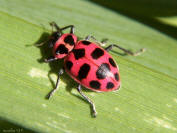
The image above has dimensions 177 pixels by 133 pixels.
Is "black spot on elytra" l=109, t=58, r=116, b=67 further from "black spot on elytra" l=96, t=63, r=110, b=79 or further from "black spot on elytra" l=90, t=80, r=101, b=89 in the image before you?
"black spot on elytra" l=90, t=80, r=101, b=89

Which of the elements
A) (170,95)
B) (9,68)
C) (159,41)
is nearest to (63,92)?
(9,68)

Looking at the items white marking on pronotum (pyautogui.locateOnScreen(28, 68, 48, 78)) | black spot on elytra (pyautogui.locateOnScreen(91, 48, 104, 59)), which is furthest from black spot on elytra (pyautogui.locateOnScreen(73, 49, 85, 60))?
white marking on pronotum (pyautogui.locateOnScreen(28, 68, 48, 78))

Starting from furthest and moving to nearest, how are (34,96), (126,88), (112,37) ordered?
1. (112,37)
2. (126,88)
3. (34,96)

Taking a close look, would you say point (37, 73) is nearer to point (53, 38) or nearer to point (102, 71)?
point (53, 38)

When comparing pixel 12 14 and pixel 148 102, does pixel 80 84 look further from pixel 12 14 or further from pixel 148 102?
pixel 12 14

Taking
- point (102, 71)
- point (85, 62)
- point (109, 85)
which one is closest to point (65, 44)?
point (85, 62)

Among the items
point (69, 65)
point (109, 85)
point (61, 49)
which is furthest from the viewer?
point (61, 49)
